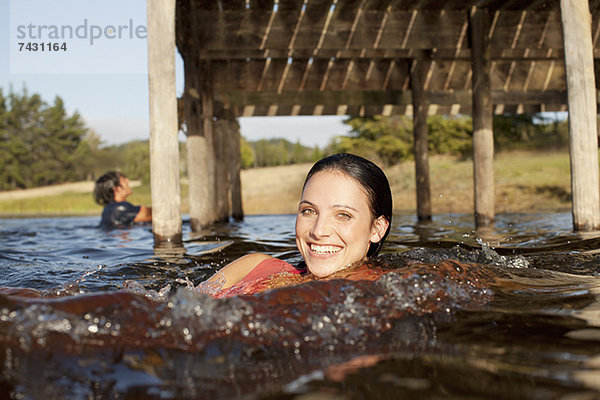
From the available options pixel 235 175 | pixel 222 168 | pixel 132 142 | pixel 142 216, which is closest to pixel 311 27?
pixel 222 168

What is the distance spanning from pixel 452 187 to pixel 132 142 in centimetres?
5769

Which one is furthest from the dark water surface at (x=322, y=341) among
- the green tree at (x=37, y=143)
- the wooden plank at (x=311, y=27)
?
the green tree at (x=37, y=143)

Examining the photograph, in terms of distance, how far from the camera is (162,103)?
18.6 feet

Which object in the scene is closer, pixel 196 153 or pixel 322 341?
pixel 322 341

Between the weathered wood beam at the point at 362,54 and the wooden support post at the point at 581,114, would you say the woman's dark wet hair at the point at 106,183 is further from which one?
the wooden support post at the point at 581,114

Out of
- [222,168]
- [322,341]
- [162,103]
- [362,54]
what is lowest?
[322,341]

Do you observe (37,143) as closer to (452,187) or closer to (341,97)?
(452,187)

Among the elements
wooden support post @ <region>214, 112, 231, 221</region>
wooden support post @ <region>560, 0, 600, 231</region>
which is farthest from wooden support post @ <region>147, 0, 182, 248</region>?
wooden support post @ <region>214, 112, 231, 221</region>

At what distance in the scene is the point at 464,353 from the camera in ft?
6.40

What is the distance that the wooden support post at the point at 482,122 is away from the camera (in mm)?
8367

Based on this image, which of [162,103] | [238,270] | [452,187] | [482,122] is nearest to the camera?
[238,270]

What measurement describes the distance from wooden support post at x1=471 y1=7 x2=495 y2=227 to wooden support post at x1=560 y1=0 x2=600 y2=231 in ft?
6.88

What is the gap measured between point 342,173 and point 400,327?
3.36 ft

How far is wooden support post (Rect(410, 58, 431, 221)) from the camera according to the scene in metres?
10.4
